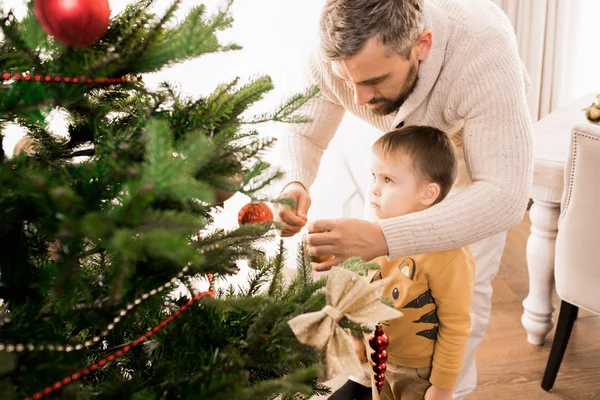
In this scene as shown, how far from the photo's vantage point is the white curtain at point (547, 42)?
302cm

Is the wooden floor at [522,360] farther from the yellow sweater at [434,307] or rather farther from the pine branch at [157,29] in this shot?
the pine branch at [157,29]

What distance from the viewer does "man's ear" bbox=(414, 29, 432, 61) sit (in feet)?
4.28

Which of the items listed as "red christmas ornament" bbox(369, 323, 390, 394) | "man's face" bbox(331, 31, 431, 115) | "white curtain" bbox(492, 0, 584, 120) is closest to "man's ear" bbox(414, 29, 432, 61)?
"man's face" bbox(331, 31, 431, 115)

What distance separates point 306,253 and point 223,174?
23cm

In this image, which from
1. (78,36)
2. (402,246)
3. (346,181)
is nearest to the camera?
(78,36)

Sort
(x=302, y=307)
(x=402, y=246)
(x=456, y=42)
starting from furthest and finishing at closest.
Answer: (x=456, y=42), (x=402, y=246), (x=302, y=307)

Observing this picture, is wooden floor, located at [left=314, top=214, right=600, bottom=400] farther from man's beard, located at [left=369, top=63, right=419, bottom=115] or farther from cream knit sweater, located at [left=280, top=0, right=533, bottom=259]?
man's beard, located at [left=369, top=63, right=419, bottom=115]

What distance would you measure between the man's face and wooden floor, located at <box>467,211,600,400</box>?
1067mm

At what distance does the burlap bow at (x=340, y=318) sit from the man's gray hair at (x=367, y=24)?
0.63 metres

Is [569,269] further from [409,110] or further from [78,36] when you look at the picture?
[78,36]

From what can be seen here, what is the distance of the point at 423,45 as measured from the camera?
4.35 feet

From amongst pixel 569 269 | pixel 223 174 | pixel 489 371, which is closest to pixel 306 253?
pixel 223 174

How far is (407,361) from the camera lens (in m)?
1.42

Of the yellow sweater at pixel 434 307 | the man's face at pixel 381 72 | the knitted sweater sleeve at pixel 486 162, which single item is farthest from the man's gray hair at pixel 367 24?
the yellow sweater at pixel 434 307
